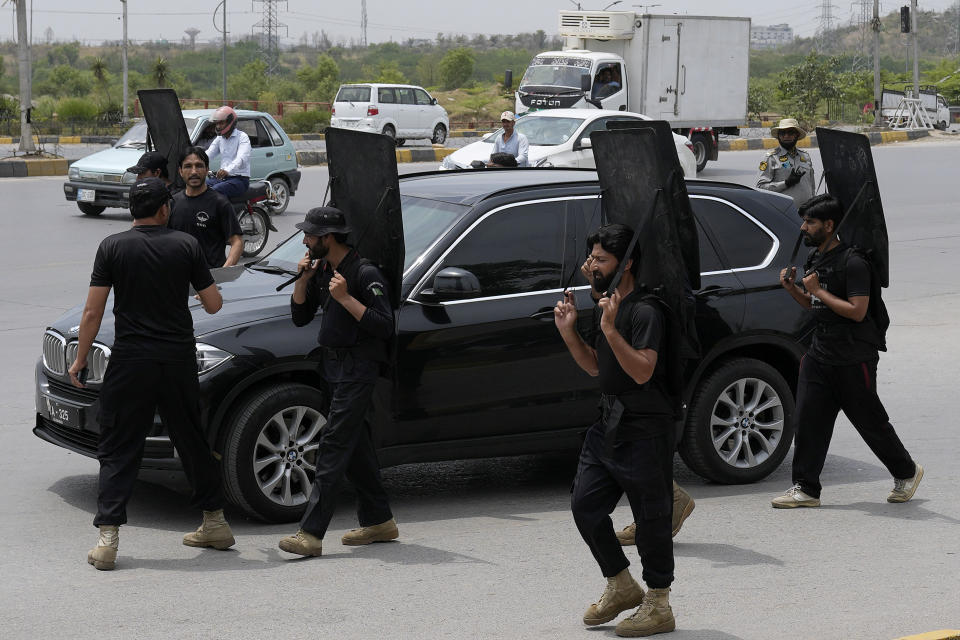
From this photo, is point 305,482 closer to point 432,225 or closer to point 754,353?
point 432,225

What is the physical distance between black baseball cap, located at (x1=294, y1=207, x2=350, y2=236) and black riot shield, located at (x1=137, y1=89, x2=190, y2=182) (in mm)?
4290

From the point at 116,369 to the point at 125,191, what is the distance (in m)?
14.2

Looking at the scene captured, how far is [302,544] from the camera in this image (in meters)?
5.93

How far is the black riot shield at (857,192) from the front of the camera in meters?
6.77

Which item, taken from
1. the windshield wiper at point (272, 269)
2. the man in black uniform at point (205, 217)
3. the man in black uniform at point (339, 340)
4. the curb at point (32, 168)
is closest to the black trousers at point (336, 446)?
the man in black uniform at point (339, 340)

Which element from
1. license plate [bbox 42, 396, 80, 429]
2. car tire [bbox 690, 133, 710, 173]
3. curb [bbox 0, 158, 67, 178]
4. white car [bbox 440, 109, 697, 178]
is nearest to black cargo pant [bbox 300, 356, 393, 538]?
license plate [bbox 42, 396, 80, 429]

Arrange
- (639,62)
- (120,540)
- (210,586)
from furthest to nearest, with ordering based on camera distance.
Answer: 1. (639,62)
2. (120,540)
3. (210,586)

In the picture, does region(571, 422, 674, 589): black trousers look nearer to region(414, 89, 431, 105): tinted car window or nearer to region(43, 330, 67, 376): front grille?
region(43, 330, 67, 376): front grille

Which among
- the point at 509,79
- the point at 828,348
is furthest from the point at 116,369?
the point at 509,79

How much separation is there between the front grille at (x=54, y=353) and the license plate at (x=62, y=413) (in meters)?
0.15

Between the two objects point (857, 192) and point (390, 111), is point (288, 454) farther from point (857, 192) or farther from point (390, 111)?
point (390, 111)

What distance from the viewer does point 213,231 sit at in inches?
343

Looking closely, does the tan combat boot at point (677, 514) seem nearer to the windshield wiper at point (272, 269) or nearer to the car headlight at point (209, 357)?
the car headlight at point (209, 357)

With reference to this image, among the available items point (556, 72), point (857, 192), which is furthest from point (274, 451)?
point (556, 72)
